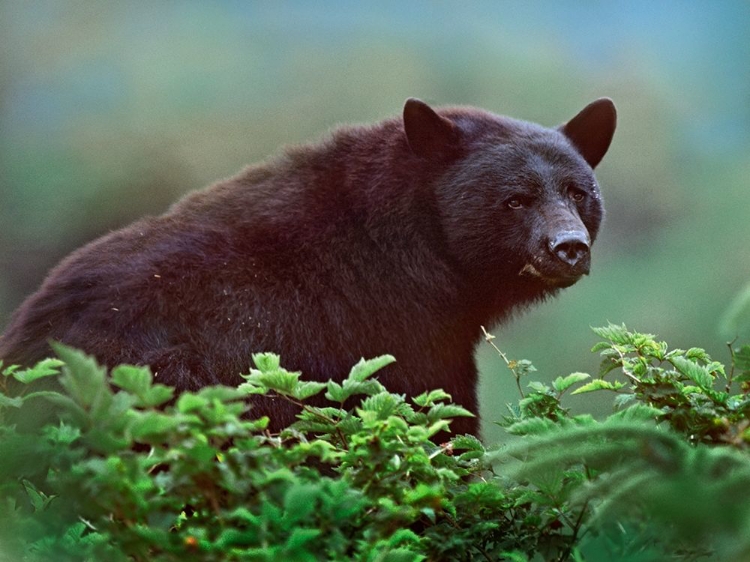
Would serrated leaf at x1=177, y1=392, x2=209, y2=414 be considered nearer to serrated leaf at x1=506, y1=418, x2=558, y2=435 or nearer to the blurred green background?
serrated leaf at x1=506, y1=418, x2=558, y2=435

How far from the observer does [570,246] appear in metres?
4.16

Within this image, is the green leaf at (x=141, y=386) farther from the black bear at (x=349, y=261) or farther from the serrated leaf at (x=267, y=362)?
the black bear at (x=349, y=261)

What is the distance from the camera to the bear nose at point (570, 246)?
164 inches

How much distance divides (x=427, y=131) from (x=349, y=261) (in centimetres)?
79

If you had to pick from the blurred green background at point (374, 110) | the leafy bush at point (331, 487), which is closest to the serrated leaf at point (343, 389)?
the leafy bush at point (331, 487)

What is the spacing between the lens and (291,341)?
3.80 m

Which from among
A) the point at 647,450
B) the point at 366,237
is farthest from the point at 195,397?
the point at 366,237

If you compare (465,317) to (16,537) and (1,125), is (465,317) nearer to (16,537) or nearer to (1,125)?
(16,537)

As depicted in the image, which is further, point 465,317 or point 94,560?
point 465,317

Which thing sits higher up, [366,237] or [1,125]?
[366,237]

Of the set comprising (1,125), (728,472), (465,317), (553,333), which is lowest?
(553,333)

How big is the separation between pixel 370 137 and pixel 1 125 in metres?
11.0

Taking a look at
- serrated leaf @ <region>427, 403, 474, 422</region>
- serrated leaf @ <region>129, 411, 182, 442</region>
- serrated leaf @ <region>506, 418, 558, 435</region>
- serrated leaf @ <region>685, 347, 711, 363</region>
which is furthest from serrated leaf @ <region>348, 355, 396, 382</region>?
serrated leaf @ <region>685, 347, 711, 363</region>

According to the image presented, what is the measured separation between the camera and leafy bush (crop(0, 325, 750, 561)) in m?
1.36
